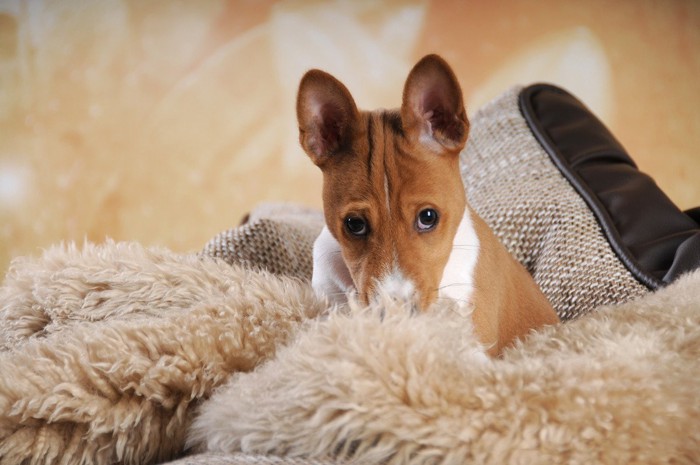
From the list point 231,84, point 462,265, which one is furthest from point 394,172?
point 231,84

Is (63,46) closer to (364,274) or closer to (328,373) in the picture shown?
(364,274)

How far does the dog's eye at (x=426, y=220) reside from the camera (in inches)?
63.8

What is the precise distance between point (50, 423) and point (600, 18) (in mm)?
4501

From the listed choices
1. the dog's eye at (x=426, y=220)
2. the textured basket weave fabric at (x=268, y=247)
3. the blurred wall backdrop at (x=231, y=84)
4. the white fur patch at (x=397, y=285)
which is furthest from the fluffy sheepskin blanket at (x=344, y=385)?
the blurred wall backdrop at (x=231, y=84)

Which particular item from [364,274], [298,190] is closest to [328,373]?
[364,274]

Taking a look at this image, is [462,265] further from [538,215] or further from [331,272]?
[538,215]

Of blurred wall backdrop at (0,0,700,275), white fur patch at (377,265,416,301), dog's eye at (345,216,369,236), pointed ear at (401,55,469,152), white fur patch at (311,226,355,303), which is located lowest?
white fur patch at (377,265,416,301)

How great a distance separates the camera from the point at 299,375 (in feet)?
3.80

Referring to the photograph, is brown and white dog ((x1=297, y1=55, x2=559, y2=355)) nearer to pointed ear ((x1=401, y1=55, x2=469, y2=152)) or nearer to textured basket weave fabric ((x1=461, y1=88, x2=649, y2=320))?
pointed ear ((x1=401, y1=55, x2=469, y2=152))

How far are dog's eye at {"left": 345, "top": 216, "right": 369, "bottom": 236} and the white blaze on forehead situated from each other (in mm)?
208

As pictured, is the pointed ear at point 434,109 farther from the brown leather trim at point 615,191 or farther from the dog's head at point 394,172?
the brown leather trim at point 615,191

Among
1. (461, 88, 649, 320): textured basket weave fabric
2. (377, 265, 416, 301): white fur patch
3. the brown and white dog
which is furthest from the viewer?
(461, 88, 649, 320): textured basket weave fabric

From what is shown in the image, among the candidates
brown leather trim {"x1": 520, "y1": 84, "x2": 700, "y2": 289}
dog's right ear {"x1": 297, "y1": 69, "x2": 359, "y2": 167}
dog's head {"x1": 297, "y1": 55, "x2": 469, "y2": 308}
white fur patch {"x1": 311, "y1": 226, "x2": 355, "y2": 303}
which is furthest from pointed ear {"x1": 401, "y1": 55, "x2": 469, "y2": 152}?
brown leather trim {"x1": 520, "y1": 84, "x2": 700, "y2": 289}

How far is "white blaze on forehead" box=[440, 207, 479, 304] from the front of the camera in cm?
171
